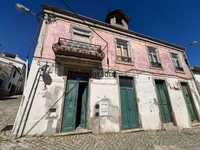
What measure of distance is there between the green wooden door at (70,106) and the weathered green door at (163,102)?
621 centimetres

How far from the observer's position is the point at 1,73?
797 inches

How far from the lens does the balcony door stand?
601 cm

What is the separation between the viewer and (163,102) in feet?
Result: 28.5

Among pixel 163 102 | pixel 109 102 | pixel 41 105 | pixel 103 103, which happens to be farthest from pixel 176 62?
pixel 41 105

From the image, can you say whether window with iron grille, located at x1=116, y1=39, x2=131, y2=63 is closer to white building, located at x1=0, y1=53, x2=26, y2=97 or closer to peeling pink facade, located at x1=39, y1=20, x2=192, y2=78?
peeling pink facade, located at x1=39, y1=20, x2=192, y2=78

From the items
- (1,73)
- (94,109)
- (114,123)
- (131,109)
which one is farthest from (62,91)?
(1,73)

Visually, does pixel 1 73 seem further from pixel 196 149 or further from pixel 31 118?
pixel 196 149

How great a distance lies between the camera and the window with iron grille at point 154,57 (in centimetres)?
982

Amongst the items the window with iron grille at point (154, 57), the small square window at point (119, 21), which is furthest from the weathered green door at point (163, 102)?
the small square window at point (119, 21)

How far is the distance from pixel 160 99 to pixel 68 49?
295 inches

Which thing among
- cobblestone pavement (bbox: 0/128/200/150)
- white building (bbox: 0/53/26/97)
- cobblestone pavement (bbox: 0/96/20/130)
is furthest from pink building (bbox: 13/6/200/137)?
white building (bbox: 0/53/26/97)

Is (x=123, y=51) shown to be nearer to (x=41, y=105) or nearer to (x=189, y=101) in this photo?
(x=41, y=105)

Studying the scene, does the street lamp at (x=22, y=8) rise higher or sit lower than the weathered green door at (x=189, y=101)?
higher

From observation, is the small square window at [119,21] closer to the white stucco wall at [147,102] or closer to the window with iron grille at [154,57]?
the window with iron grille at [154,57]
